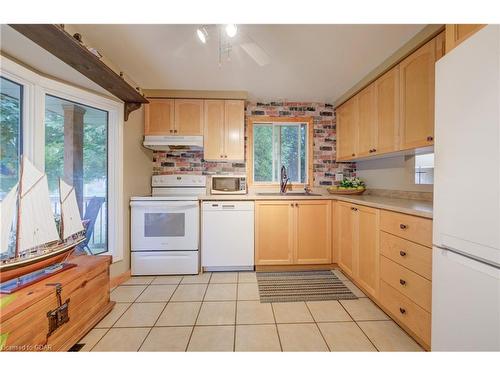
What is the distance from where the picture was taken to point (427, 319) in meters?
1.33

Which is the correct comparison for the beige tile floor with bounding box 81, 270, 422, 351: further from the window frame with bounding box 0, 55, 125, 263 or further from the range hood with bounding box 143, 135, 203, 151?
the range hood with bounding box 143, 135, 203, 151

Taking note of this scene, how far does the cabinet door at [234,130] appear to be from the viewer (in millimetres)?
2877

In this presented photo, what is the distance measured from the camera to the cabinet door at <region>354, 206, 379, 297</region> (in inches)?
73.1

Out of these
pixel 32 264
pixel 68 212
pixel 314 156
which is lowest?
pixel 32 264

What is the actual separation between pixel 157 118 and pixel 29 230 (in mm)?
1952

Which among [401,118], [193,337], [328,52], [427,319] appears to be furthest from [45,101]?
[427,319]

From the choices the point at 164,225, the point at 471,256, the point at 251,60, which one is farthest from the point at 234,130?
the point at 471,256

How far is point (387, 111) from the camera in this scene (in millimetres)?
2078

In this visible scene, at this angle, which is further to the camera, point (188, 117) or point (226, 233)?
point (188, 117)

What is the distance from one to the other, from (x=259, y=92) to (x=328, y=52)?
3.55 ft

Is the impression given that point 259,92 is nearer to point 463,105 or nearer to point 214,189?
point 214,189

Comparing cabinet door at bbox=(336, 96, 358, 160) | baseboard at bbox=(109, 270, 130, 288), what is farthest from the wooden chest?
cabinet door at bbox=(336, 96, 358, 160)

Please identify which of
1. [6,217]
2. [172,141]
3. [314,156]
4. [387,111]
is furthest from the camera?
[314,156]

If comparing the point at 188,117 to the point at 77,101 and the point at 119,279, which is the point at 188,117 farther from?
the point at 119,279
